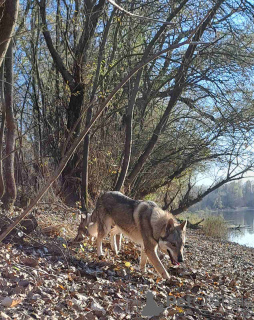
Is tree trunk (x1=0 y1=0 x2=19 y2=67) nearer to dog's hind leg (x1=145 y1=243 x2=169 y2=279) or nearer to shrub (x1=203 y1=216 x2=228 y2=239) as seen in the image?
dog's hind leg (x1=145 y1=243 x2=169 y2=279)

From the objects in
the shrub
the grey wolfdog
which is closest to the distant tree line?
the shrub

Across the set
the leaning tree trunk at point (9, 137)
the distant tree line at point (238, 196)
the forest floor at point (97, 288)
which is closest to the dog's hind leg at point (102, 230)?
the forest floor at point (97, 288)

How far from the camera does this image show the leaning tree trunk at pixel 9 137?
7.12m

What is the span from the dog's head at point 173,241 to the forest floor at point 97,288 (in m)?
0.47

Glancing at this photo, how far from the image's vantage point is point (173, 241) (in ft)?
23.0

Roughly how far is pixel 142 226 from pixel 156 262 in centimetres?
84

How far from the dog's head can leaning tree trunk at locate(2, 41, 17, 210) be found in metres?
3.55

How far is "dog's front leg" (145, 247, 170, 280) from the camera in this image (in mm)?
6953

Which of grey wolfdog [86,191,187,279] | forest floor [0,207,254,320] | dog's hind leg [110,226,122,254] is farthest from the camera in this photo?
dog's hind leg [110,226,122,254]

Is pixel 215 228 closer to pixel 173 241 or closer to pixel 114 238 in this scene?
pixel 114 238

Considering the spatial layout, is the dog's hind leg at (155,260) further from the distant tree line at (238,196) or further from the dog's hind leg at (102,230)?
the distant tree line at (238,196)

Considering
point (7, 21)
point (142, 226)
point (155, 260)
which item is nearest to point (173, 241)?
point (155, 260)

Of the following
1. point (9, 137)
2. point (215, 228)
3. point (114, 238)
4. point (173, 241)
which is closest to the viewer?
point (173, 241)

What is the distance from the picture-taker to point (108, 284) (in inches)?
229
